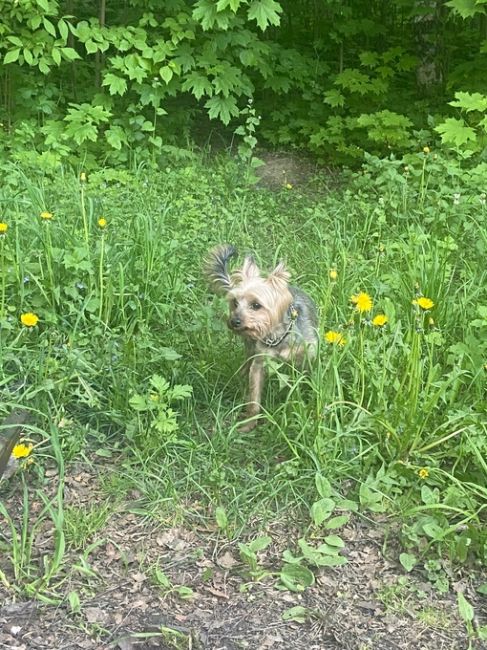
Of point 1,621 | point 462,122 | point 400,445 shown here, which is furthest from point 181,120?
point 1,621

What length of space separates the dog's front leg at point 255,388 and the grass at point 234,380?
0.08 m

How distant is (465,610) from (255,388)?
1.31 meters

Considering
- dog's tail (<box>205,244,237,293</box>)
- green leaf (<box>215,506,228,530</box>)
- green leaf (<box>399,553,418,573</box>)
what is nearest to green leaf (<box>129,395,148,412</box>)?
green leaf (<box>215,506,228,530</box>)

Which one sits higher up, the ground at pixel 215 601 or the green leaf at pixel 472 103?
the green leaf at pixel 472 103

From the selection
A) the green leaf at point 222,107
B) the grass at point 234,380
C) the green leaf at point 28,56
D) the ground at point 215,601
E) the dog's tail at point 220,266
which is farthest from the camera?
the green leaf at point 222,107

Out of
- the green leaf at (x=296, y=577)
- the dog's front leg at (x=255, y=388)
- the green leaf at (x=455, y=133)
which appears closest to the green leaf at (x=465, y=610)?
the green leaf at (x=296, y=577)

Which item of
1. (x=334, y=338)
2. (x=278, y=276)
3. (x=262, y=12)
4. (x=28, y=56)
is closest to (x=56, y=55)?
(x=28, y=56)

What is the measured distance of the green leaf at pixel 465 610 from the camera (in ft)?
→ 8.46

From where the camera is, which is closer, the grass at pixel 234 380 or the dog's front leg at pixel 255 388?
the grass at pixel 234 380

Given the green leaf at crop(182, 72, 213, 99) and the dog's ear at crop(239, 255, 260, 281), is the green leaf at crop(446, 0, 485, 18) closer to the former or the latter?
the green leaf at crop(182, 72, 213, 99)

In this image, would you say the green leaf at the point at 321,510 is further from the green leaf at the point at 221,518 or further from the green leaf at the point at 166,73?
the green leaf at the point at 166,73

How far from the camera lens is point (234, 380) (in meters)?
3.62

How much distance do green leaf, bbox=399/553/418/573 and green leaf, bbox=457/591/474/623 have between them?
0.20 meters

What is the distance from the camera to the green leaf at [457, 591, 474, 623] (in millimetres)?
2580
